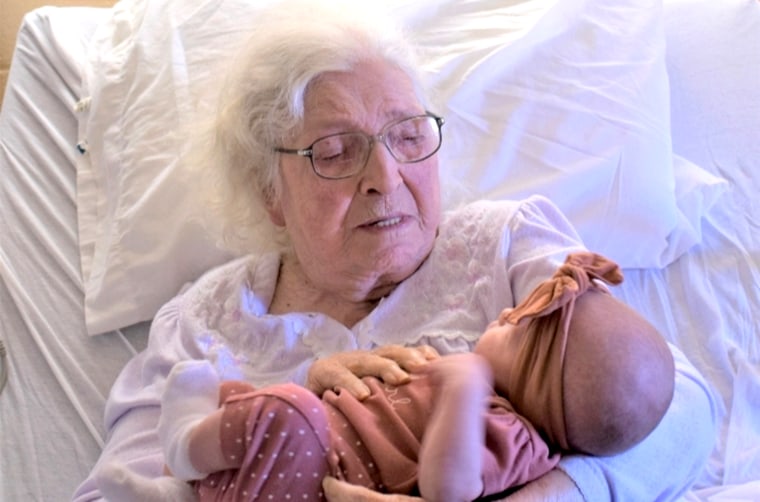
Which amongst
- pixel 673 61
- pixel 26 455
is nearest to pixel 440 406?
pixel 26 455

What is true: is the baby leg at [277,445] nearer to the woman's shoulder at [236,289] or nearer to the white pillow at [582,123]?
the woman's shoulder at [236,289]

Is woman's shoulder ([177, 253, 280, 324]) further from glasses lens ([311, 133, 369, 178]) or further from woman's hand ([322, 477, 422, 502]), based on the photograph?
woman's hand ([322, 477, 422, 502])

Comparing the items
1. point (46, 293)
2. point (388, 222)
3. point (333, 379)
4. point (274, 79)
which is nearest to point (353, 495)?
point (333, 379)

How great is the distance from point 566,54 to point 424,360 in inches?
34.8

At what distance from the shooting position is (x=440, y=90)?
5.80ft

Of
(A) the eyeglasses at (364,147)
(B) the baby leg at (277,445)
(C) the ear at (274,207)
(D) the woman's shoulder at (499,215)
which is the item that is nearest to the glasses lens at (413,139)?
(A) the eyeglasses at (364,147)

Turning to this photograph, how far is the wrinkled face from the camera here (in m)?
1.35

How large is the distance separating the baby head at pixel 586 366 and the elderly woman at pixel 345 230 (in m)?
0.20

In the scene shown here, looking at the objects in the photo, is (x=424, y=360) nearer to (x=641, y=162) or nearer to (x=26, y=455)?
(x=641, y=162)

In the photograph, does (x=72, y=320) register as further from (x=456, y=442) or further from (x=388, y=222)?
(x=456, y=442)

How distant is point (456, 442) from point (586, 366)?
8.3 inches

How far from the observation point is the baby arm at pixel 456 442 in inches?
33.1

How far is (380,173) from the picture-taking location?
133cm

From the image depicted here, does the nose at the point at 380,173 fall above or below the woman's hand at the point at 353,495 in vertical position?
above
